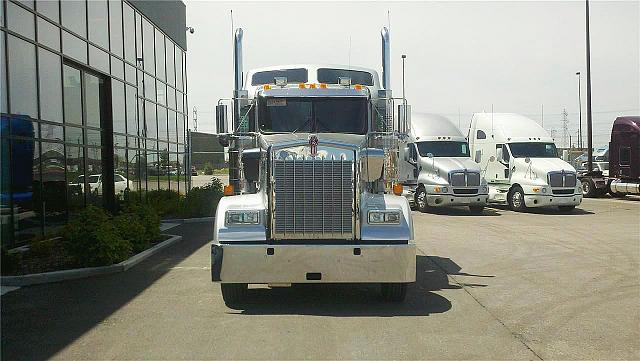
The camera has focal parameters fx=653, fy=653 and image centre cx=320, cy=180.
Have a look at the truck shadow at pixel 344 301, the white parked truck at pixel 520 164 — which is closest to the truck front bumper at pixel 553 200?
the white parked truck at pixel 520 164

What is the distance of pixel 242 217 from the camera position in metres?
7.98

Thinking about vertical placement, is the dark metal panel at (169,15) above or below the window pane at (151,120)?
above

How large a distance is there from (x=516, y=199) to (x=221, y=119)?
17.3 meters

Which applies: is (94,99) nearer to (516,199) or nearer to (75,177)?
(75,177)

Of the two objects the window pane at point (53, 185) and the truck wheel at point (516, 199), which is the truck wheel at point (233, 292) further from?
the truck wheel at point (516, 199)

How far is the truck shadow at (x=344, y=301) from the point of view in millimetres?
8008

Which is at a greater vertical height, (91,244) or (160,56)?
(160,56)

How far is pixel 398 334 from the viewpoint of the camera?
6934 mm

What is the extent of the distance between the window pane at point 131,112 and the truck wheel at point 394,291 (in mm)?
14442

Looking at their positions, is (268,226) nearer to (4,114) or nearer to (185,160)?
(4,114)

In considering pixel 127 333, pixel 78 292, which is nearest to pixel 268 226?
pixel 127 333

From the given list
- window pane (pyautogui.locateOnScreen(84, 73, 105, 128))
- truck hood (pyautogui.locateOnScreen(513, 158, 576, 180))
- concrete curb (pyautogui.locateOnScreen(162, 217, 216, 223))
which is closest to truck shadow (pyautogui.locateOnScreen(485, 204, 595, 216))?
truck hood (pyautogui.locateOnScreen(513, 158, 576, 180))

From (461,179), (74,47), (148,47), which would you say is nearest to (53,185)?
(74,47)

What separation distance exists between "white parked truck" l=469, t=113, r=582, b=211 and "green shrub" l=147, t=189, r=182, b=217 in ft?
37.0
